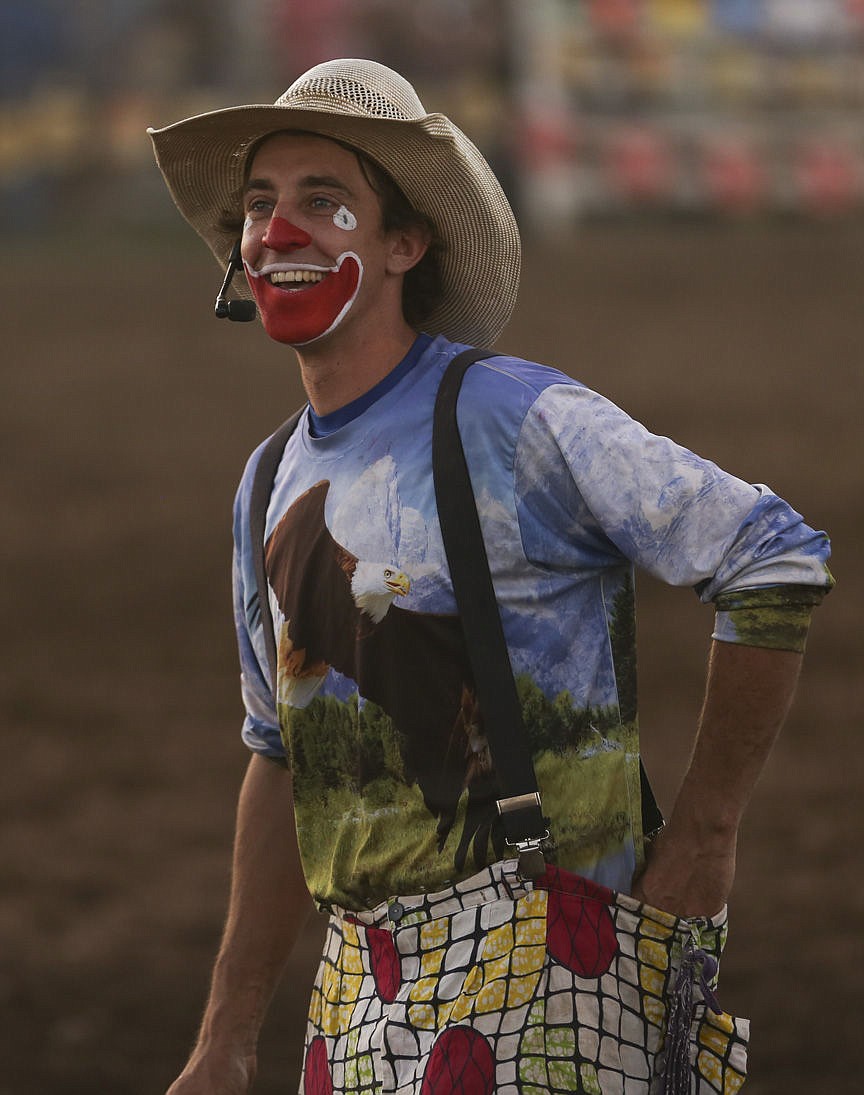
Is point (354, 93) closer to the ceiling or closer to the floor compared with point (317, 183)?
closer to the ceiling

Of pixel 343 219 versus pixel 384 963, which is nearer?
pixel 384 963

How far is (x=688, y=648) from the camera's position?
8258 mm

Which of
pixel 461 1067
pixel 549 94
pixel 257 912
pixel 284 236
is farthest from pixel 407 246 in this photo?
pixel 549 94

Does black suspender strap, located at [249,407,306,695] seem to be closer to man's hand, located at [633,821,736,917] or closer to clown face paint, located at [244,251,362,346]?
clown face paint, located at [244,251,362,346]

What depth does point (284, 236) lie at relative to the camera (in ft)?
9.03

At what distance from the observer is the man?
248 cm

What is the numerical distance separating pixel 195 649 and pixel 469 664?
6051mm

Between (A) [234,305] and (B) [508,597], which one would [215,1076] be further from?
(A) [234,305]

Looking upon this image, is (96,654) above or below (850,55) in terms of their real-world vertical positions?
below

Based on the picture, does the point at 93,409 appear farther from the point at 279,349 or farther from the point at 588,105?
the point at 588,105

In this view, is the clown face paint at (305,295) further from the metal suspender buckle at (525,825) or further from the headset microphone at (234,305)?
the metal suspender buckle at (525,825)

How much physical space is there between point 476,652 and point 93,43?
25261 millimetres

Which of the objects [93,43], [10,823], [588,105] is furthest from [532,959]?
[93,43]

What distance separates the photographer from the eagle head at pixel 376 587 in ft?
8.50
